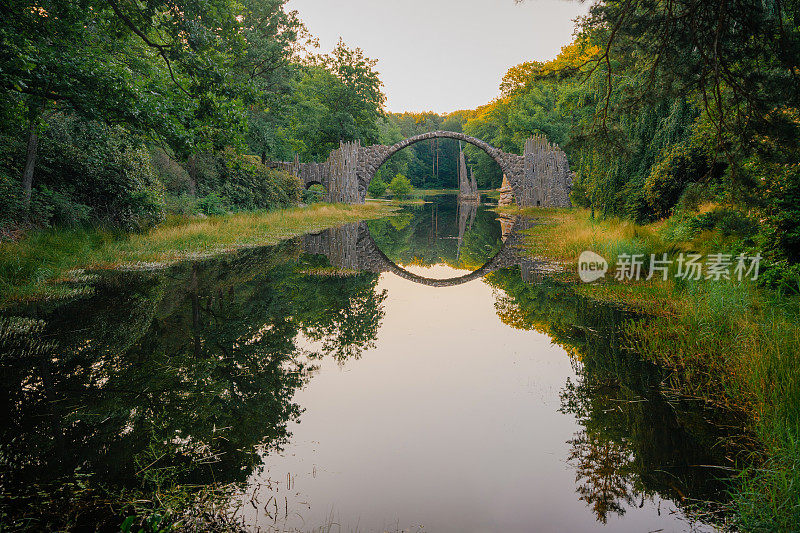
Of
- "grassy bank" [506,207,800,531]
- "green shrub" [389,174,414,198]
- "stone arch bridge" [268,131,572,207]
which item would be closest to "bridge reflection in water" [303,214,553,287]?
"grassy bank" [506,207,800,531]

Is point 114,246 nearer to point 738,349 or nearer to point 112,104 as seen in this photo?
point 112,104

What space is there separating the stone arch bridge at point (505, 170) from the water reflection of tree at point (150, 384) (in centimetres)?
2351

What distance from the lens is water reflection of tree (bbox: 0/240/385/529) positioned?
302 cm

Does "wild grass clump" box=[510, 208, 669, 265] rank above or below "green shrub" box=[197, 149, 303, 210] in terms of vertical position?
below

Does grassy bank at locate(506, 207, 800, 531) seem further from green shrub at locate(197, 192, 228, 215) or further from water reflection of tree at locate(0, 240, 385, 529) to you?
green shrub at locate(197, 192, 228, 215)

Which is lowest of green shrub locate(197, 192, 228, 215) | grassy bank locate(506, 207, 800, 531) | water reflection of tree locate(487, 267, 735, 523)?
water reflection of tree locate(487, 267, 735, 523)

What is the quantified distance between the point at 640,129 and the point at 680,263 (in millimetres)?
6690

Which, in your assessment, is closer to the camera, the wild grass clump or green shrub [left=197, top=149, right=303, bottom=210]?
the wild grass clump

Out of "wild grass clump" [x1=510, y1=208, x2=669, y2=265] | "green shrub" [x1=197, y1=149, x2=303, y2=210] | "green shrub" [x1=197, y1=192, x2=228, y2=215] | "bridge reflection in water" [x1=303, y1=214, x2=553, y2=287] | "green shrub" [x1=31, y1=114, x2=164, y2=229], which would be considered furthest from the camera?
"green shrub" [x1=197, y1=149, x2=303, y2=210]

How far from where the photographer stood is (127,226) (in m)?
12.5

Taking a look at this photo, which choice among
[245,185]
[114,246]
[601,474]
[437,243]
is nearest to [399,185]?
[245,185]

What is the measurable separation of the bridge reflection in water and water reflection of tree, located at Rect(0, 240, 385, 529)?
339cm

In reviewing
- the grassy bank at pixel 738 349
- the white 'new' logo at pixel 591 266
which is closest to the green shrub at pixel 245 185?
the white 'new' logo at pixel 591 266

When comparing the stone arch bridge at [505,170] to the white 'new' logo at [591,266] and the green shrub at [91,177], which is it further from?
the white 'new' logo at [591,266]
